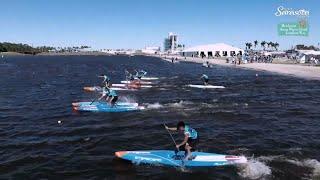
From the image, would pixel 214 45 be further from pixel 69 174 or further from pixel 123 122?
pixel 69 174

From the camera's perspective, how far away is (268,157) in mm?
20797

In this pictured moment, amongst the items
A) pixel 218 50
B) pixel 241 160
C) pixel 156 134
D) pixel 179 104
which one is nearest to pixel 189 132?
pixel 241 160

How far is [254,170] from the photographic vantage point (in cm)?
1864

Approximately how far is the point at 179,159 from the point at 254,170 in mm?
3385

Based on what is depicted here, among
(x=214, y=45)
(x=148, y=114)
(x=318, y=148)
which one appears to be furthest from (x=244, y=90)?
(x=214, y=45)

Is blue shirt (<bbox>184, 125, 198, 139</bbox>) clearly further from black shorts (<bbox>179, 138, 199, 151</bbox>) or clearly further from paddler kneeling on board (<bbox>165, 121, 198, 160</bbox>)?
black shorts (<bbox>179, 138, 199, 151</bbox>)

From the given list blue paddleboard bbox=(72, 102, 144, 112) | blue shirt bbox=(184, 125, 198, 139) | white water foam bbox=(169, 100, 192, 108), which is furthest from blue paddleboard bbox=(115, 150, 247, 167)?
white water foam bbox=(169, 100, 192, 108)

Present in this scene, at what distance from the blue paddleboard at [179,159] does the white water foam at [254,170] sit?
1.31 feet

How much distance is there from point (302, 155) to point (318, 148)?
5.91 ft

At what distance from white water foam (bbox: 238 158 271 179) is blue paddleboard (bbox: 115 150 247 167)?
0.40 metres

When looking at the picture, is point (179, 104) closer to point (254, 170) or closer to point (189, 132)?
point (254, 170)

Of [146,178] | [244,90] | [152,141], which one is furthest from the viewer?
[244,90]

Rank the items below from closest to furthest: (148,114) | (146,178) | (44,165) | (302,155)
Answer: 1. (146,178)
2. (44,165)
3. (302,155)
4. (148,114)

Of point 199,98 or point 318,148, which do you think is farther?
point 199,98
